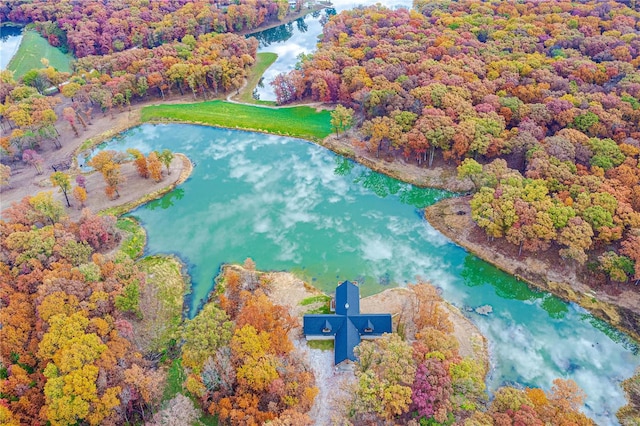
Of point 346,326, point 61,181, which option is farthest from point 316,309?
point 61,181

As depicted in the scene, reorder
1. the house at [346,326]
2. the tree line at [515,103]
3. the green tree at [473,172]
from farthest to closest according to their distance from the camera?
the green tree at [473,172] → the tree line at [515,103] → the house at [346,326]

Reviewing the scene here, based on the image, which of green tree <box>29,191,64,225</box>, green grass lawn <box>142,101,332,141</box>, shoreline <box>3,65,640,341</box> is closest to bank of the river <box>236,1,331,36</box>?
shoreline <box>3,65,640,341</box>

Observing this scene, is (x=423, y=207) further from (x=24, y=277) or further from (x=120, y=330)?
(x=24, y=277)

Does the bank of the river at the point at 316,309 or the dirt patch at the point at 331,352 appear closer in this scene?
the dirt patch at the point at 331,352

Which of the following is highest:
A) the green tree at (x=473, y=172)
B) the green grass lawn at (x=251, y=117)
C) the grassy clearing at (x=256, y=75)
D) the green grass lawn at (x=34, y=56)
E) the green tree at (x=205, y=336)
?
the green grass lawn at (x=34, y=56)

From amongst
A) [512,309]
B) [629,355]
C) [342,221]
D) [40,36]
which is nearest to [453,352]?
[512,309]

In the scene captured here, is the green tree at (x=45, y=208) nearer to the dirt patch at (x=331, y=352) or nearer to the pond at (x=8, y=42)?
the dirt patch at (x=331, y=352)

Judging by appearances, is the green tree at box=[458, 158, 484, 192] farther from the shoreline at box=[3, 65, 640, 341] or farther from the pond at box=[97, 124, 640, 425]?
the pond at box=[97, 124, 640, 425]

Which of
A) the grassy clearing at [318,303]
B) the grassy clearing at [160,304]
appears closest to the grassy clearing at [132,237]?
the grassy clearing at [160,304]
